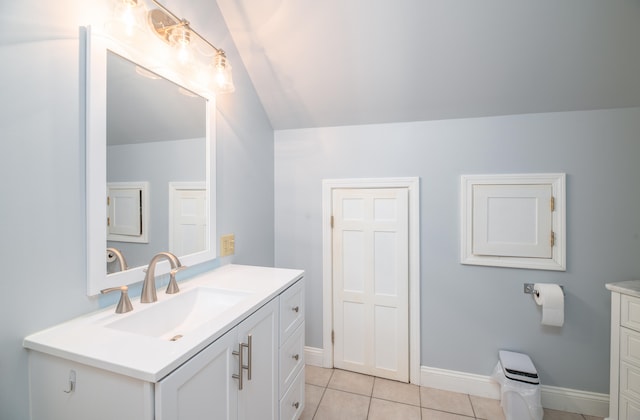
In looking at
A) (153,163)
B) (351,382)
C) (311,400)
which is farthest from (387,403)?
(153,163)

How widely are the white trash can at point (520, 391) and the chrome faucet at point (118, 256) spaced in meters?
2.22

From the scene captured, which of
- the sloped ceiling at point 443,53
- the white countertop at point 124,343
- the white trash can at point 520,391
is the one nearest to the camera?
the white countertop at point 124,343

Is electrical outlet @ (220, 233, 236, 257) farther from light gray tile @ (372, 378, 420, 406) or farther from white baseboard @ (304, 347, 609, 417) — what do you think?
white baseboard @ (304, 347, 609, 417)

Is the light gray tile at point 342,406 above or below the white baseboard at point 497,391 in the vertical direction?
below

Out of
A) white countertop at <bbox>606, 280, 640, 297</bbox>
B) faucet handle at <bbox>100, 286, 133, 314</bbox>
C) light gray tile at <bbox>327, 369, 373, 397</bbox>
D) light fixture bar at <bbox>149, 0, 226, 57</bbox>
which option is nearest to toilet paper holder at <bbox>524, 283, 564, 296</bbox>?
white countertop at <bbox>606, 280, 640, 297</bbox>

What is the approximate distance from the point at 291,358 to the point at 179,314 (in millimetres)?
636

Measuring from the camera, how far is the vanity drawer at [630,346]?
4.89 ft

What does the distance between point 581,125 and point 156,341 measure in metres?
2.61

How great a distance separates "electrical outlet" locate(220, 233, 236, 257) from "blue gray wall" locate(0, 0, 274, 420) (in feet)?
2.30

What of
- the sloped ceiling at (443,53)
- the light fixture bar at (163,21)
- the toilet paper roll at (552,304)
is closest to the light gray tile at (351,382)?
the toilet paper roll at (552,304)

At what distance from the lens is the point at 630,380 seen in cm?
152

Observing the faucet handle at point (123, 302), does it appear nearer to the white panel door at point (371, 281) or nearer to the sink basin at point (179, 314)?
the sink basin at point (179, 314)

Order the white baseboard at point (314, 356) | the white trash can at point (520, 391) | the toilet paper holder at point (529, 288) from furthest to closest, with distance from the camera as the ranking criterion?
the white baseboard at point (314, 356), the toilet paper holder at point (529, 288), the white trash can at point (520, 391)

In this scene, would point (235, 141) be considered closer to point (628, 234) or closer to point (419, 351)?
point (419, 351)
